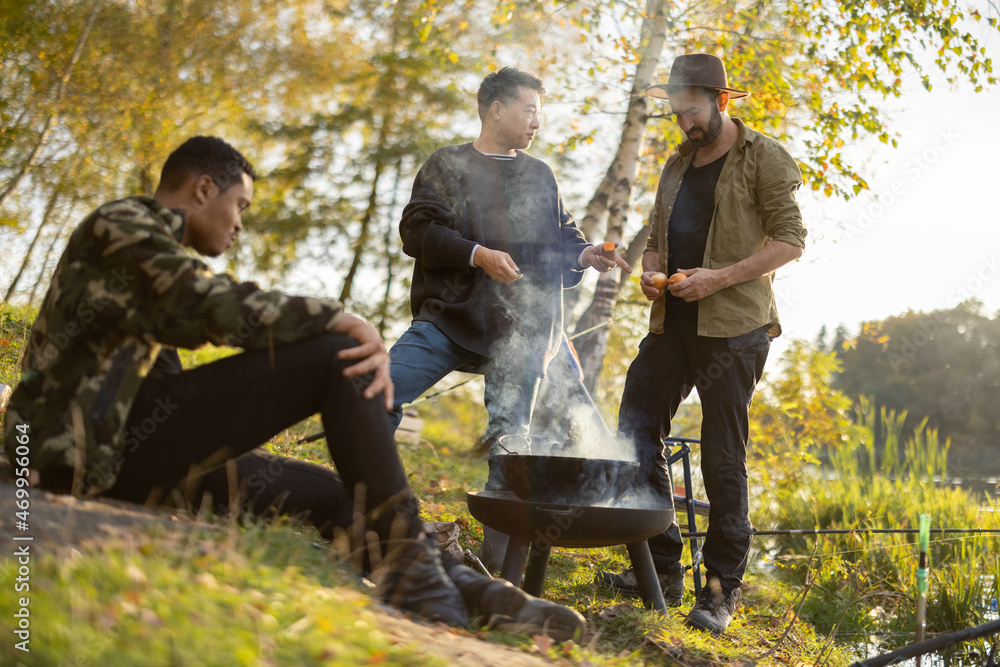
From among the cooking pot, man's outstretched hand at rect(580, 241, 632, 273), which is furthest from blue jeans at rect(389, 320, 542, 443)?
man's outstretched hand at rect(580, 241, 632, 273)

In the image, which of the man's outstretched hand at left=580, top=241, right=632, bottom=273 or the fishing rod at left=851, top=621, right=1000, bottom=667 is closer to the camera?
the fishing rod at left=851, top=621, right=1000, bottom=667

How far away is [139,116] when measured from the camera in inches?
457

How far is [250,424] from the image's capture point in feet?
6.88

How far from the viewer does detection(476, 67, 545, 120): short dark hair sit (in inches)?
146

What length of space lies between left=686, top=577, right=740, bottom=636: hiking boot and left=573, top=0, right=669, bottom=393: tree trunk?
124 inches

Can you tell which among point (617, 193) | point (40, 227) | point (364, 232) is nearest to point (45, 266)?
point (40, 227)

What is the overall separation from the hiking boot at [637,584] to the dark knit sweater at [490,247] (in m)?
1.21

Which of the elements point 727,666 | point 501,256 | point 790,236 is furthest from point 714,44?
point 727,666

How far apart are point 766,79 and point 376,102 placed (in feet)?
28.4

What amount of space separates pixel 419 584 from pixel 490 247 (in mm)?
2032

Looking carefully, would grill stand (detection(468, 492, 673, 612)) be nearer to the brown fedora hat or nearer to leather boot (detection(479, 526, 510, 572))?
leather boot (detection(479, 526, 510, 572))

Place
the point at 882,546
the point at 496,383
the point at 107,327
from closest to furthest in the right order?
1. the point at 107,327
2. the point at 496,383
3. the point at 882,546

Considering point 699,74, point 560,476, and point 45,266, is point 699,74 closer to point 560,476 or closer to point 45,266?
point 560,476

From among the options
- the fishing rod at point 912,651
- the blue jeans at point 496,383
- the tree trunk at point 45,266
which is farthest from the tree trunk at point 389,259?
the fishing rod at point 912,651
